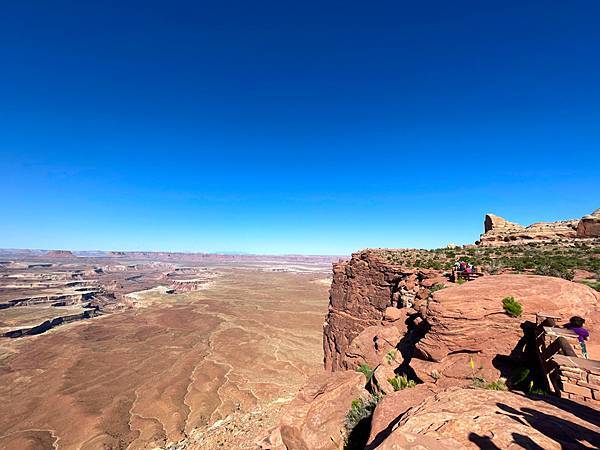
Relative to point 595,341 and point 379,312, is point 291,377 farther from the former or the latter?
point 595,341

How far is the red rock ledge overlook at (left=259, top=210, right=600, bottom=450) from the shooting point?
6.18 metres

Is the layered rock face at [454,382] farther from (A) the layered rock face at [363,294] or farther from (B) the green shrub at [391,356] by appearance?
(A) the layered rock face at [363,294]

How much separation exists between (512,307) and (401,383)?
18.5 ft

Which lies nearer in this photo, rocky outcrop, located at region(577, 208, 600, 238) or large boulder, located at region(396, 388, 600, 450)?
large boulder, located at region(396, 388, 600, 450)

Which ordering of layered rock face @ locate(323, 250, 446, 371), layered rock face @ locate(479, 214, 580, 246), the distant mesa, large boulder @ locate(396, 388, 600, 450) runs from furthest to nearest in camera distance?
layered rock face @ locate(479, 214, 580, 246), the distant mesa, layered rock face @ locate(323, 250, 446, 371), large boulder @ locate(396, 388, 600, 450)

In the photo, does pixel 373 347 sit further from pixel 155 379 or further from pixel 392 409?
pixel 155 379

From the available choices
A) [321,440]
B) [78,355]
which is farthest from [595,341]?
[78,355]

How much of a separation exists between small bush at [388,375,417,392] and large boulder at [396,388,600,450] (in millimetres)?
3991

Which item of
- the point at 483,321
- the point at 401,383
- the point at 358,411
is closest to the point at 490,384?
the point at 483,321

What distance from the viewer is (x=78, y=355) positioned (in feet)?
184

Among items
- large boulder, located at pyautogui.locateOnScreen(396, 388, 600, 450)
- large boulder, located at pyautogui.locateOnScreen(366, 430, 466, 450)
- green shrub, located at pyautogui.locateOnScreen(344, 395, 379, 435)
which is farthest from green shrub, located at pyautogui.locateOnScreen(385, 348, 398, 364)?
large boulder, located at pyautogui.locateOnScreen(366, 430, 466, 450)

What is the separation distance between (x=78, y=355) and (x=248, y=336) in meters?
34.2

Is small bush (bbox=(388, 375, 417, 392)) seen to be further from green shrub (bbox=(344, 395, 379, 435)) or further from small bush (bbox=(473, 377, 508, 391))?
small bush (bbox=(473, 377, 508, 391))

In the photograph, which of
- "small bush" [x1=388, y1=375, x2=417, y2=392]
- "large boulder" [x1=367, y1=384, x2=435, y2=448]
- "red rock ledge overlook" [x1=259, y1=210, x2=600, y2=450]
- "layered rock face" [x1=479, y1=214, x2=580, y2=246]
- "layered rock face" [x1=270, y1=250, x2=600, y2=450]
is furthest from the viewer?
"layered rock face" [x1=479, y1=214, x2=580, y2=246]
